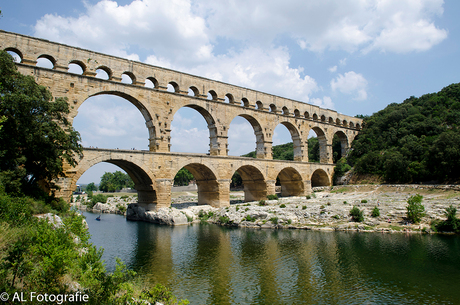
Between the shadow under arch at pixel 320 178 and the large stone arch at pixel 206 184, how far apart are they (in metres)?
16.0

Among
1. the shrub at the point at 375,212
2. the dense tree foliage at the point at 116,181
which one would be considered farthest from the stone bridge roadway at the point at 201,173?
the dense tree foliage at the point at 116,181

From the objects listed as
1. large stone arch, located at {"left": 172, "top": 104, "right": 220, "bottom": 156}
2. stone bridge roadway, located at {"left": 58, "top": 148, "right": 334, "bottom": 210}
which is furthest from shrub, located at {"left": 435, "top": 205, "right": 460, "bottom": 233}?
large stone arch, located at {"left": 172, "top": 104, "right": 220, "bottom": 156}

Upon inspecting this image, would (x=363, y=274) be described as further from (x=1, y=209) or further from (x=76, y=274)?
(x=1, y=209)

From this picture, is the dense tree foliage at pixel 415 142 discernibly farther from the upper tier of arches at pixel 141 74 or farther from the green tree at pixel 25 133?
the green tree at pixel 25 133

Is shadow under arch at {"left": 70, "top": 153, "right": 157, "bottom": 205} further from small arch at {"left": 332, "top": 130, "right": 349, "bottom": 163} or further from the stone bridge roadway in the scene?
small arch at {"left": 332, "top": 130, "right": 349, "bottom": 163}

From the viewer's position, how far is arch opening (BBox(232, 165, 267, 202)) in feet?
101

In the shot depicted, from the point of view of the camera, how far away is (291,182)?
3566 centimetres

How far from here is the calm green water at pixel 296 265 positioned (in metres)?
9.34

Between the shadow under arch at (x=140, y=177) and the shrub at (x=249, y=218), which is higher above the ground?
the shadow under arch at (x=140, y=177)

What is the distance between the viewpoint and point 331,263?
493 inches

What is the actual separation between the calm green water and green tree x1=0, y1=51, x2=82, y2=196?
16.5 feet

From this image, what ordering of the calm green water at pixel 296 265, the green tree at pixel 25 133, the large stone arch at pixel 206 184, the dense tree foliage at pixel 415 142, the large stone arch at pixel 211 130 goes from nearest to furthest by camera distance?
the calm green water at pixel 296 265, the green tree at pixel 25 133, the large stone arch at pixel 206 184, the dense tree foliage at pixel 415 142, the large stone arch at pixel 211 130

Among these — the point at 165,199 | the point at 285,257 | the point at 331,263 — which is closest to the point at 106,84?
the point at 165,199

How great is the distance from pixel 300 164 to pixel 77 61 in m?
23.6
